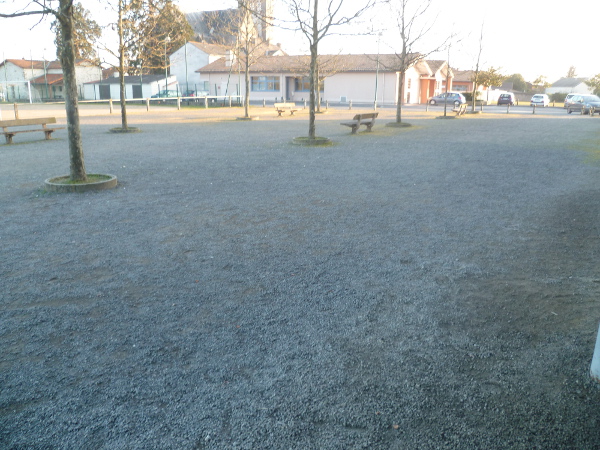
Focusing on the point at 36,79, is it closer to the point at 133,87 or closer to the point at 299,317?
the point at 133,87

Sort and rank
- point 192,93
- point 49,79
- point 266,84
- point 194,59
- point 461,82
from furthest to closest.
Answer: point 461,82, point 49,79, point 194,59, point 266,84, point 192,93

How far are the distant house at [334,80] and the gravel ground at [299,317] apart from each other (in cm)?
4374

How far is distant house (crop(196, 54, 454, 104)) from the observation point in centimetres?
5106

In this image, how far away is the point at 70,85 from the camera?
8.88 metres

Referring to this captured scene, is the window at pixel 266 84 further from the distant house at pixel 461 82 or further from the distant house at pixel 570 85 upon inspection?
the distant house at pixel 570 85

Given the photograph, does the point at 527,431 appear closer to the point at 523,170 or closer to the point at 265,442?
the point at 265,442

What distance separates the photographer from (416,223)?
6.81 meters

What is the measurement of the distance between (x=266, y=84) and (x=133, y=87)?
616 inches

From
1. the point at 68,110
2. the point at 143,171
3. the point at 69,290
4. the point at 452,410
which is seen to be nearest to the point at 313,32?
the point at 143,171

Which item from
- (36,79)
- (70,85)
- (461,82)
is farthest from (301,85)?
(70,85)

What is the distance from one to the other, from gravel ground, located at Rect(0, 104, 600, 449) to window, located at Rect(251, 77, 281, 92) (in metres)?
48.4

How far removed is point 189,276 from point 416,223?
130 inches

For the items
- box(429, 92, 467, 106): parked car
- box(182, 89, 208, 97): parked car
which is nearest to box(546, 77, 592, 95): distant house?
box(429, 92, 467, 106): parked car

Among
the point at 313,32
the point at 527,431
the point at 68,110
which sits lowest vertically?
the point at 527,431
